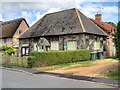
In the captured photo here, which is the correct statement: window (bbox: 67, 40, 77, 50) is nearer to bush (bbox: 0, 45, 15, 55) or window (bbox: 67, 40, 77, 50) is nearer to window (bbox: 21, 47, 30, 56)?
window (bbox: 21, 47, 30, 56)

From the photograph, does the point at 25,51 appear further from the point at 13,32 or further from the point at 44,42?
the point at 13,32

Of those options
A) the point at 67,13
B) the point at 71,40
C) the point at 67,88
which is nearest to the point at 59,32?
the point at 71,40

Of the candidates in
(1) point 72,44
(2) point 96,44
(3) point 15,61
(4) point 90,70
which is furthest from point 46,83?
(2) point 96,44

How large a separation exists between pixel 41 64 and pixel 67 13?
1500cm

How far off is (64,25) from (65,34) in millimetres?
2005

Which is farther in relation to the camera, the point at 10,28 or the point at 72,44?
the point at 10,28

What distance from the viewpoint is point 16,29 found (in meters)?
42.9

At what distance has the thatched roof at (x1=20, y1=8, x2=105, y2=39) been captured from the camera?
2994cm

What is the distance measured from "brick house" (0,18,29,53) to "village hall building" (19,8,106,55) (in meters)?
6.18

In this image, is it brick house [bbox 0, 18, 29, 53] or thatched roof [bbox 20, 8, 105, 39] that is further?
brick house [bbox 0, 18, 29, 53]

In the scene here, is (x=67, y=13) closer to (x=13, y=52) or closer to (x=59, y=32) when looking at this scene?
(x=59, y=32)

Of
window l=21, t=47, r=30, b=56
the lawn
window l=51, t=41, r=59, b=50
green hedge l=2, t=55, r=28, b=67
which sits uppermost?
window l=51, t=41, r=59, b=50

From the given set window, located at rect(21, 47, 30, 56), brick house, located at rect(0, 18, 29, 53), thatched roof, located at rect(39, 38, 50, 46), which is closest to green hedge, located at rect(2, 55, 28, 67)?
thatched roof, located at rect(39, 38, 50, 46)

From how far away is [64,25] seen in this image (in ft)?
103
